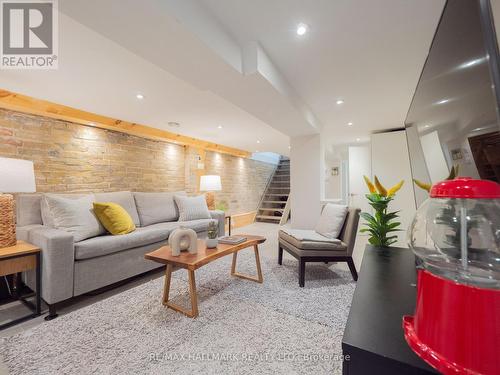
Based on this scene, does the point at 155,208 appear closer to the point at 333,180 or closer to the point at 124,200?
the point at 124,200

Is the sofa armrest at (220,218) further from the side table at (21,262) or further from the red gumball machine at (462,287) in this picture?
the red gumball machine at (462,287)

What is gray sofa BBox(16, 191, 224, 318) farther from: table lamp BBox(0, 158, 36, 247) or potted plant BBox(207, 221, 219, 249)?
potted plant BBox(207, 221, 219, 249)

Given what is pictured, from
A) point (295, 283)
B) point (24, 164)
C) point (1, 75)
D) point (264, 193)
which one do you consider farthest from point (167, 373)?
point (264, 193)

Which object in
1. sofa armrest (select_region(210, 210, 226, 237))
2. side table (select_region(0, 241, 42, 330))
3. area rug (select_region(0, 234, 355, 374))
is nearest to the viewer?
area rug (select_region(0, 234, 355, 374))

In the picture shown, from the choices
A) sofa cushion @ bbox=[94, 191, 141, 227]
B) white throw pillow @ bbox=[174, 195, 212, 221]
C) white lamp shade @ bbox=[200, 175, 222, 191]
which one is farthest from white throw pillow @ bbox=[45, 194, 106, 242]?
white lamp shade @ bbox=[200, 175, 222, 191]

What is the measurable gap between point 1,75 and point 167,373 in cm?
282

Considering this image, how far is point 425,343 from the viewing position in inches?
18.9

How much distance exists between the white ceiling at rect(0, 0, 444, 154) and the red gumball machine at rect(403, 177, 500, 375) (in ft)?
4.42

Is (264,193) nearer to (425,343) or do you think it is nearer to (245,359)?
(245,359)

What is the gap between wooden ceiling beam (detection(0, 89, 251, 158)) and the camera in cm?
236

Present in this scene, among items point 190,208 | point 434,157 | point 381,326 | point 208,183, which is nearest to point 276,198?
point 208,183

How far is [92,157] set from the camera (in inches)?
122

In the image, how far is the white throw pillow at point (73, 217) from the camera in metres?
2.18

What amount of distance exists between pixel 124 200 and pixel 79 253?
1.23 m
